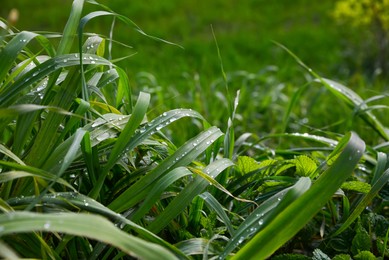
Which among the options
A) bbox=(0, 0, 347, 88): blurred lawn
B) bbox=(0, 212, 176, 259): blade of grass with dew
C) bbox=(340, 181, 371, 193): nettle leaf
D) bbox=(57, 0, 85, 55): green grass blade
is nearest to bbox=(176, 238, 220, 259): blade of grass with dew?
bbox=(0, 212, 176, 259): blade of grass with dew

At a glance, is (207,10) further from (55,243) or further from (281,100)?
(55,243)

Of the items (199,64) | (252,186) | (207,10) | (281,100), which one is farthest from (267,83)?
(207,10)

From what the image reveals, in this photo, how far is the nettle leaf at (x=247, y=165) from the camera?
1.96 metres

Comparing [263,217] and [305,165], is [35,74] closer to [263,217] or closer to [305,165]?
[263,217]

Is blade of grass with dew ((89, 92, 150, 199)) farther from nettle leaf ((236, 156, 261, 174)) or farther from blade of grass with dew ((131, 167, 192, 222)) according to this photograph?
nettle leaf ((236, 156, 261, 174))

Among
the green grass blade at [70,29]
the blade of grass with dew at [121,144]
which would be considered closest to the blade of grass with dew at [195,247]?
the blade of grass with dew at [121,144]

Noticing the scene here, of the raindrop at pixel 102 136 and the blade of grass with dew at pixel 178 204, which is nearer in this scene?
the blade of grass with dew at pixel 178 204

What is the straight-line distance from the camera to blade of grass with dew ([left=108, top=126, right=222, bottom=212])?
1634 mm

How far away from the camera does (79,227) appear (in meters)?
1.14

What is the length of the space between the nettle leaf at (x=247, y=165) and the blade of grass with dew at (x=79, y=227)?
2.58ft

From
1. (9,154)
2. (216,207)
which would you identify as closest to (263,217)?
(216,207)

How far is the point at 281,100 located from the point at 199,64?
6.80 feet

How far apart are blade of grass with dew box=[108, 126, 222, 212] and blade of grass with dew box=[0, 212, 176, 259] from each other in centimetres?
43

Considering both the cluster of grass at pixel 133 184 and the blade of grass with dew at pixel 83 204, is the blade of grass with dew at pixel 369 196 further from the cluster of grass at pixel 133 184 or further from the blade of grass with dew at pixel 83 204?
the blade of grass with dew at pixel 83 204
